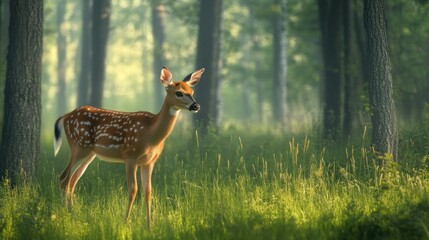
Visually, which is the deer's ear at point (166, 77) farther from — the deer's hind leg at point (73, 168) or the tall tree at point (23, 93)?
the tall tree at point (23, 93)

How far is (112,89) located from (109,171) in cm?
5689

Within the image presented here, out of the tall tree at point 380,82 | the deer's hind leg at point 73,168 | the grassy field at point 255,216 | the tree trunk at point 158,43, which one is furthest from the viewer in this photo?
the tree trunk at point 158,43

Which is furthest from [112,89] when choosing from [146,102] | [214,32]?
[214,32]

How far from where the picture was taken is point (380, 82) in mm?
9945

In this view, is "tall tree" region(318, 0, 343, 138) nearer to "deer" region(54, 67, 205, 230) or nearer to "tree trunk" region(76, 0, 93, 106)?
"deer" region(54, 67, 205, 230)

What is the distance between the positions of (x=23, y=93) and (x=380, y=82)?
5290 millimetres

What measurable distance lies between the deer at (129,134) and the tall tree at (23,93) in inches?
17.3

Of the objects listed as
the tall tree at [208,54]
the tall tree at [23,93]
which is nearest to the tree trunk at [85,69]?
the tall tree at [208,54]

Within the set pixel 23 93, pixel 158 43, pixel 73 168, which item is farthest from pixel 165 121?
pixel 158 43

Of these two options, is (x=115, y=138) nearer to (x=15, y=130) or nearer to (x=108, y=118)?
(x=108, y=118)

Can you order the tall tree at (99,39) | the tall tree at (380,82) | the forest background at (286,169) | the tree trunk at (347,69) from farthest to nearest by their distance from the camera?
the tall tree at (99,39) → the tree trunk at (347,69) → the tall tree at (380,82) → the forest background at (286,169)

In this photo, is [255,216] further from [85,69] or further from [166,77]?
[85,69]

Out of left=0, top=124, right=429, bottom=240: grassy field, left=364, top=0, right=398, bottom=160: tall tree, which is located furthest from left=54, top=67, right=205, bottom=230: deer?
left=364, top=0, right=398, bottom=160: tall tree

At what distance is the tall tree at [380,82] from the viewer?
9859 mm
